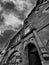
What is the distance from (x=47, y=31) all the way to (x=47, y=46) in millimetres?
1494

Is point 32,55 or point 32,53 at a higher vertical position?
point 32,53

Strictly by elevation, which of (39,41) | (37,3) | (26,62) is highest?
(37,3)

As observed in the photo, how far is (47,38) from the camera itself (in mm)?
6703

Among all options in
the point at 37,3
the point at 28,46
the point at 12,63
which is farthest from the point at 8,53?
the point at 37,3

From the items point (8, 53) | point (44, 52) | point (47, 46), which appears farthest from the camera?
point (8, 53)

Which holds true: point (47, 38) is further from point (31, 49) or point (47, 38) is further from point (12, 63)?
point (12, 63)

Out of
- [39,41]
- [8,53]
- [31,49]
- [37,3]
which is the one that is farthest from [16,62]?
[37,3]

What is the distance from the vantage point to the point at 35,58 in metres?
8.33

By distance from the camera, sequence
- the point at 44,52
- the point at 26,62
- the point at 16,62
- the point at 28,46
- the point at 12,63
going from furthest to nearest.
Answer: the point at 12,63
the point at 16,62
the point at 28,46
the point at 26,62
the point at 44,52

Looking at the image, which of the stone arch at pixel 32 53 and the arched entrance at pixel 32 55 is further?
the stone arch at pixel 32 53

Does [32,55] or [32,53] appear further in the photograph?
[32,53]

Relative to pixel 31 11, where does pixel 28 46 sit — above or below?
below

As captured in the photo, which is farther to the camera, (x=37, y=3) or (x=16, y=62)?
(x=37, y=3)

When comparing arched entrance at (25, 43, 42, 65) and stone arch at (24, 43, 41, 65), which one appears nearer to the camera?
arched entrance at (25, 43, 42, 65)
